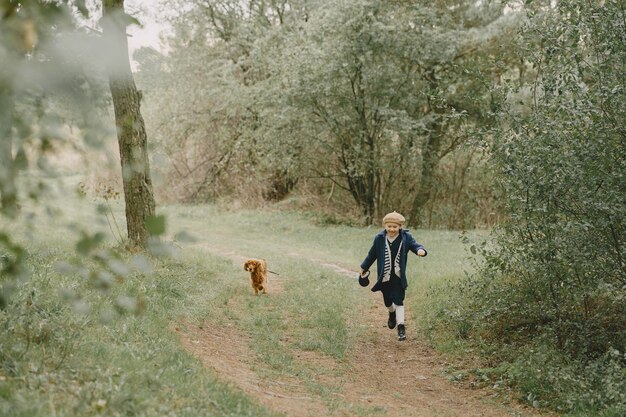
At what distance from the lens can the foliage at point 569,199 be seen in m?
6.95

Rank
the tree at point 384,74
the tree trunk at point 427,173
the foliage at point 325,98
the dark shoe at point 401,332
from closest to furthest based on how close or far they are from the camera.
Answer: the dark shoe at point 401,332 → the tree at point 384,74 → the foliage at point 325,98 → the tree trunk at point 427,173

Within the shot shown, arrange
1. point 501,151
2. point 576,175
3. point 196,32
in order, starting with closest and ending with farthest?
point 576,175 → point 501,151 → point 196,32

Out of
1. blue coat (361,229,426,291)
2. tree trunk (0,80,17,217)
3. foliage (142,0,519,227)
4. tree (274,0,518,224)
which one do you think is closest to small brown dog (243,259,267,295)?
blue coat (361,229,426,291)

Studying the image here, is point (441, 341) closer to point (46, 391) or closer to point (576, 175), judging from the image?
point (576, 175)

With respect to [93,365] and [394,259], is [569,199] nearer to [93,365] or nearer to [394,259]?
[394,259]

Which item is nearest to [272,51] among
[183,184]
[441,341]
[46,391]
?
[183,184]

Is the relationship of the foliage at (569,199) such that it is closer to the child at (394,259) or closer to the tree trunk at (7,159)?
the child at (394,259)

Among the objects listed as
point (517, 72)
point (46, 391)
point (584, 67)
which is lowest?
point (46, 391)

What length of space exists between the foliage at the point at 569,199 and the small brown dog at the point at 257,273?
4.36m

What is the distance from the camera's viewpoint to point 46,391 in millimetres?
4176

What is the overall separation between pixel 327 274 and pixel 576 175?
7247mm

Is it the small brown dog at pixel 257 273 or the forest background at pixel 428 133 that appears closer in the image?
the forest background at pixel 428 133

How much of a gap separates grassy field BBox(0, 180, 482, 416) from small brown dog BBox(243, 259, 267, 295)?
229 millimetres

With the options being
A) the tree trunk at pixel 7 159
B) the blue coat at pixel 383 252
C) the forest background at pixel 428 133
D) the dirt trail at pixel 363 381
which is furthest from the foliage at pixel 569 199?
the tree trunk at pixel 7 159
